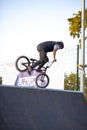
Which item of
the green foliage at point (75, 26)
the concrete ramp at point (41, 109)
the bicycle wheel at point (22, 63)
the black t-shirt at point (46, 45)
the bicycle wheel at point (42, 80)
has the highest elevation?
the green foliage at point (75, 26)

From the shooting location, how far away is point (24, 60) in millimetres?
11750

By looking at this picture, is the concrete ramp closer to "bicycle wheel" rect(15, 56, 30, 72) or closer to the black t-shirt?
"bicycle wheel" rect(15, 56, 30, 72)

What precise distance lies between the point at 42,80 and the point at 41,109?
497cm

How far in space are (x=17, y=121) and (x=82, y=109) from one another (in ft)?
6.25

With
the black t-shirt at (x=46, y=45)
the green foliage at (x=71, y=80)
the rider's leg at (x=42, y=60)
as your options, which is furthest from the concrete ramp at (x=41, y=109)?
the green foliage at (x=71, y=80)

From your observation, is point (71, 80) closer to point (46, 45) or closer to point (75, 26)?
point (75, 26)

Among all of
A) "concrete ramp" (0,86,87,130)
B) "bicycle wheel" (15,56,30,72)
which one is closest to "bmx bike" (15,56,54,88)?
"bicycle wheel" (15,56,30,72)

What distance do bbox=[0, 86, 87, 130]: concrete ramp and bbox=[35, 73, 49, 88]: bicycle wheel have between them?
13.7ft

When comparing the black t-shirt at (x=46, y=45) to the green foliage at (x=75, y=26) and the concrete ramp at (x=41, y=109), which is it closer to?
the concrete ramp at (x=41, y=109)

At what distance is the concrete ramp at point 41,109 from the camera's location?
6.94 meters

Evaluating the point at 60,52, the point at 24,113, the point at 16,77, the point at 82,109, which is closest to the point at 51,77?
the point at 60,52

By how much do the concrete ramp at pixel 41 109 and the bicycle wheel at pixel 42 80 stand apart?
4179mm

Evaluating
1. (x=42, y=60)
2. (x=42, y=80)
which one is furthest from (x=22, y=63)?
(x=42, y=80)

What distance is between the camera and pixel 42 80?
12.3 meters
